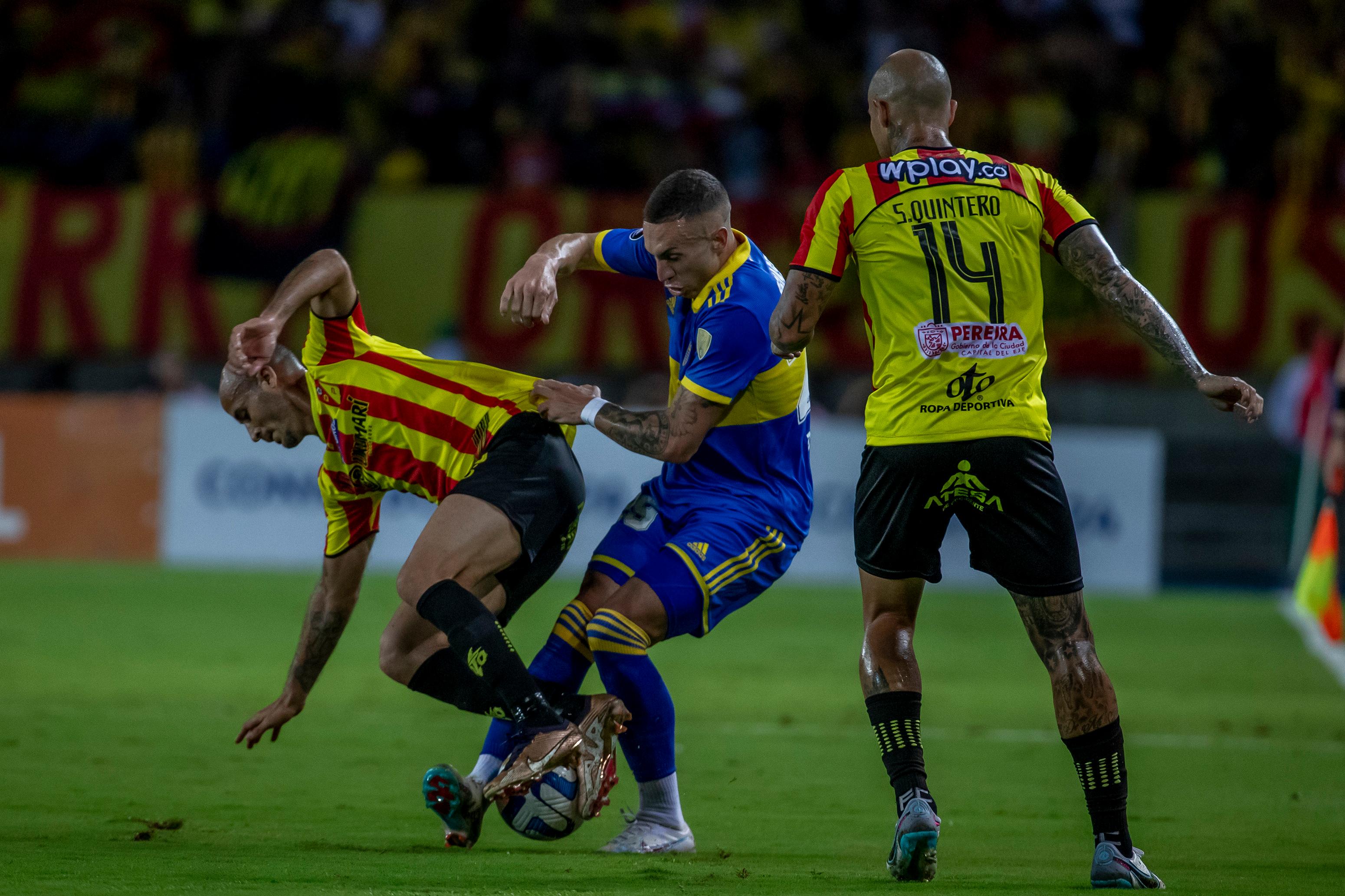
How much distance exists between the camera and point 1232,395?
4.50 metres

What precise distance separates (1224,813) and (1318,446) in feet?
28.5

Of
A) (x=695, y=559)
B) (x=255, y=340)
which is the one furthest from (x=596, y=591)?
(x=255, y=340)

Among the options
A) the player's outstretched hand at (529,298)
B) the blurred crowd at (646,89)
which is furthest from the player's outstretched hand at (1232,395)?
the blurred crowd at (646,89)

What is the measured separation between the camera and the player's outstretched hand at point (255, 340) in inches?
201

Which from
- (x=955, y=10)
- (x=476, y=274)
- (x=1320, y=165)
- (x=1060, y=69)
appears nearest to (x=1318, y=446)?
(x=1320, y=165)

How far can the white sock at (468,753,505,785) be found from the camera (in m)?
5.40

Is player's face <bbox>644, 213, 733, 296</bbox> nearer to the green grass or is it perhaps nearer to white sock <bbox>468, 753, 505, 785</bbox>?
white sock <bbox>468, 753, 505, 785</bbox>

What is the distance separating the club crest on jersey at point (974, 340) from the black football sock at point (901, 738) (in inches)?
41.0

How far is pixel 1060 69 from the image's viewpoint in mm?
17141

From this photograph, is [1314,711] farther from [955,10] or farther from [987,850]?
[955,10]

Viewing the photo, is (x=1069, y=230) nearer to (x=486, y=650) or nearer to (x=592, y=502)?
(x=486, y=650)

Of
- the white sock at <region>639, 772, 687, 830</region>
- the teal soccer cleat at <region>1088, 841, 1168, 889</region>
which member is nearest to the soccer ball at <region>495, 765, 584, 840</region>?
the white sock at <region>639, 772, 687, 830</region>

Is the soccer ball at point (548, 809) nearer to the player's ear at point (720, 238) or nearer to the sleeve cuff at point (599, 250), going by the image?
the player's ear at point (720, 238)

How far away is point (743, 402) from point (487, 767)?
1464 mm
